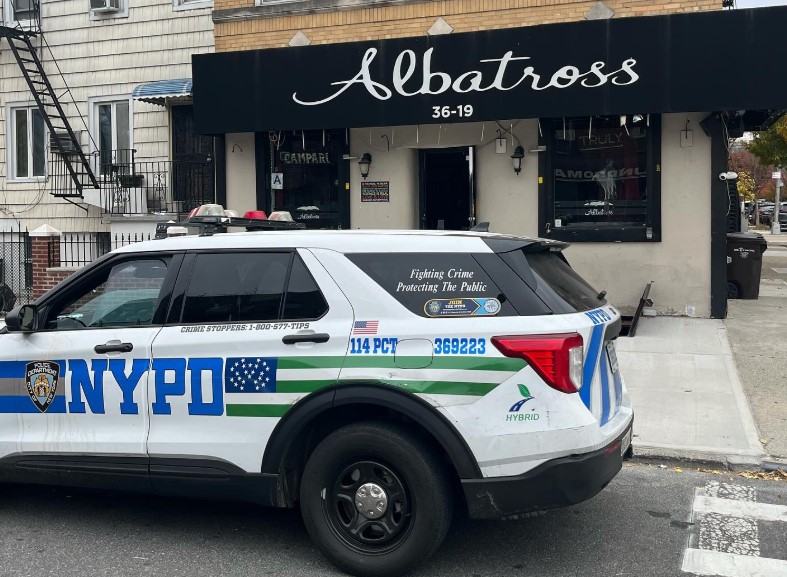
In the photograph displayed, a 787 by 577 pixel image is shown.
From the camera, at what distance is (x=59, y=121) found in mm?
16516

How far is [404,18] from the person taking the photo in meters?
12.5

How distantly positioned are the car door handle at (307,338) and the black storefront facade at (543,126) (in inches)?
306

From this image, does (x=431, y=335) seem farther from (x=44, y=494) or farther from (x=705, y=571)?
(x=44, y=494)

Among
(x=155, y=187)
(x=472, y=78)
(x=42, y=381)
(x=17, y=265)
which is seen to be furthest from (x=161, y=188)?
(x=42, y=381)

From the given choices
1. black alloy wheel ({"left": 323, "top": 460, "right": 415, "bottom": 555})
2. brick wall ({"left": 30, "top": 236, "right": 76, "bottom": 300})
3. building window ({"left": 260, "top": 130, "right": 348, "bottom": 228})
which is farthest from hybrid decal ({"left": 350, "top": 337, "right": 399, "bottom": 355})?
brick wall ({"left": 30, "top": 236, "right": 76, "bottom": 300})

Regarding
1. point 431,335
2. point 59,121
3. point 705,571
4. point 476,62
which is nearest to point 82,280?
point 431,335

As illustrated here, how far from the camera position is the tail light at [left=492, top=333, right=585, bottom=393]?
13.1 feet

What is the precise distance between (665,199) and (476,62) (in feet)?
10.6

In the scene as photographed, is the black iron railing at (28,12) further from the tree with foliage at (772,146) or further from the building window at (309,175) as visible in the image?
the tree with foliage at (772,146)

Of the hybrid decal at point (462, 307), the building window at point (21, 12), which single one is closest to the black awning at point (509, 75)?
the building window at point (21, 12)

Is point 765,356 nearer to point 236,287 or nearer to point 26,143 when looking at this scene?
point 236,287

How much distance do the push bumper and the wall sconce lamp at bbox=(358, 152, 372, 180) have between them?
924 centimetres

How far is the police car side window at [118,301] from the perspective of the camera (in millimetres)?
4812

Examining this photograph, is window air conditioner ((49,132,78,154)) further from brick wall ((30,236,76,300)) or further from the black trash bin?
the black trash bin
